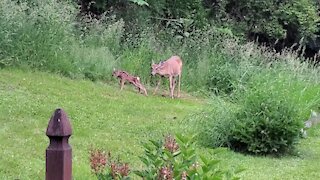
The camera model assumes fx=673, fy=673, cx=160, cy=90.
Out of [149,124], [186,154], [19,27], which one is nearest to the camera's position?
[186,154]

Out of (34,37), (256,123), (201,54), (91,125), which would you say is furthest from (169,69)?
(256,123)

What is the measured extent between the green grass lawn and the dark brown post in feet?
9.21

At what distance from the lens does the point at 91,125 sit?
303 inches

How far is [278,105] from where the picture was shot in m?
7.55

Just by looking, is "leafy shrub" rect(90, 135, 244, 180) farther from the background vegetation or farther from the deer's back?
the deer's back

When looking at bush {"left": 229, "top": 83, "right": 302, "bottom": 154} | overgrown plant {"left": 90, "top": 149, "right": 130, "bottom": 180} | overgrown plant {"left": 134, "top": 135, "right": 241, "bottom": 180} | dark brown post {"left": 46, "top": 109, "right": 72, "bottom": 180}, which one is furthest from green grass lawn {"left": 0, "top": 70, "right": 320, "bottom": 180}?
dark brown post {"left": 46, "top": 109, "right": 72, "bottom": 180}

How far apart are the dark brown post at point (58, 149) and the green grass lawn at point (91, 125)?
2.81 metres

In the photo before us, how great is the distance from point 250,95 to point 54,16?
4947mm

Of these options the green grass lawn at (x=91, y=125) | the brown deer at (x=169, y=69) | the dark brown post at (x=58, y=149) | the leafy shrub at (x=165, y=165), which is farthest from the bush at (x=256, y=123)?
the dark brown post at (x=58, y=149)

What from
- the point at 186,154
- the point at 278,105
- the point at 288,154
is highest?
the point at 186,154

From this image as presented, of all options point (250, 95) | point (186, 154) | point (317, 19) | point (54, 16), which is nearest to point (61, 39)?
point (54, 16)

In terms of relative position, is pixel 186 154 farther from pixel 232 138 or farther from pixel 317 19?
pixel 317 19

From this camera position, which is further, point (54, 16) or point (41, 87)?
point (54, 16)

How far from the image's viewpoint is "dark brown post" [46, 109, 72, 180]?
2.61 meters
